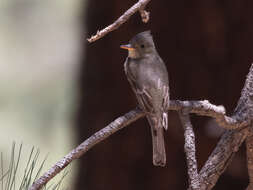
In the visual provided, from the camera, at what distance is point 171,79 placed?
4.55 metres

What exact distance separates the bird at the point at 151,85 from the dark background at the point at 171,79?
699 millimetres

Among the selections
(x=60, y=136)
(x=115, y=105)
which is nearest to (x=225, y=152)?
(x=115, y=105)

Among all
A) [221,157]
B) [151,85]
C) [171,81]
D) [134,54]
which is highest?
[134,54]

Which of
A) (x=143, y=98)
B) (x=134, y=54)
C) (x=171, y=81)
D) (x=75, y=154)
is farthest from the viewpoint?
(x=171, y=81)

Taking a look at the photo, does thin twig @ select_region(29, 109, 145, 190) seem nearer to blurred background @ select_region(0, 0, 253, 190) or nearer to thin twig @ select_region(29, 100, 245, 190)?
thin twig @ select_region(29, 100, 245, 190)

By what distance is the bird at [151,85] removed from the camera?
3.18 metres

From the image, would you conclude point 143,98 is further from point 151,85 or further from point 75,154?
point 75,154

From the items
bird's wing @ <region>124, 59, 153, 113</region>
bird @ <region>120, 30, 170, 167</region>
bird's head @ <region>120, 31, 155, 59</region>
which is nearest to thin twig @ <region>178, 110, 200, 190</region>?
bird @ <region>120, 30, 170, 167</region>

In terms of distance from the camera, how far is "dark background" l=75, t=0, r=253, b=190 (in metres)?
4.39

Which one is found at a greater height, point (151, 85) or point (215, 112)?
point (151, 85)

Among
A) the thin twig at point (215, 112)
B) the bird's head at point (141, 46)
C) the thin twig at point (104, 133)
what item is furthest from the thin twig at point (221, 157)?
the bird's head at point (141, 46)

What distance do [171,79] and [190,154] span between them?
8.46 feet

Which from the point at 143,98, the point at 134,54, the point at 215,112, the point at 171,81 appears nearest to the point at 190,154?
the point at 215,112

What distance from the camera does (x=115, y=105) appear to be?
4.80 m
